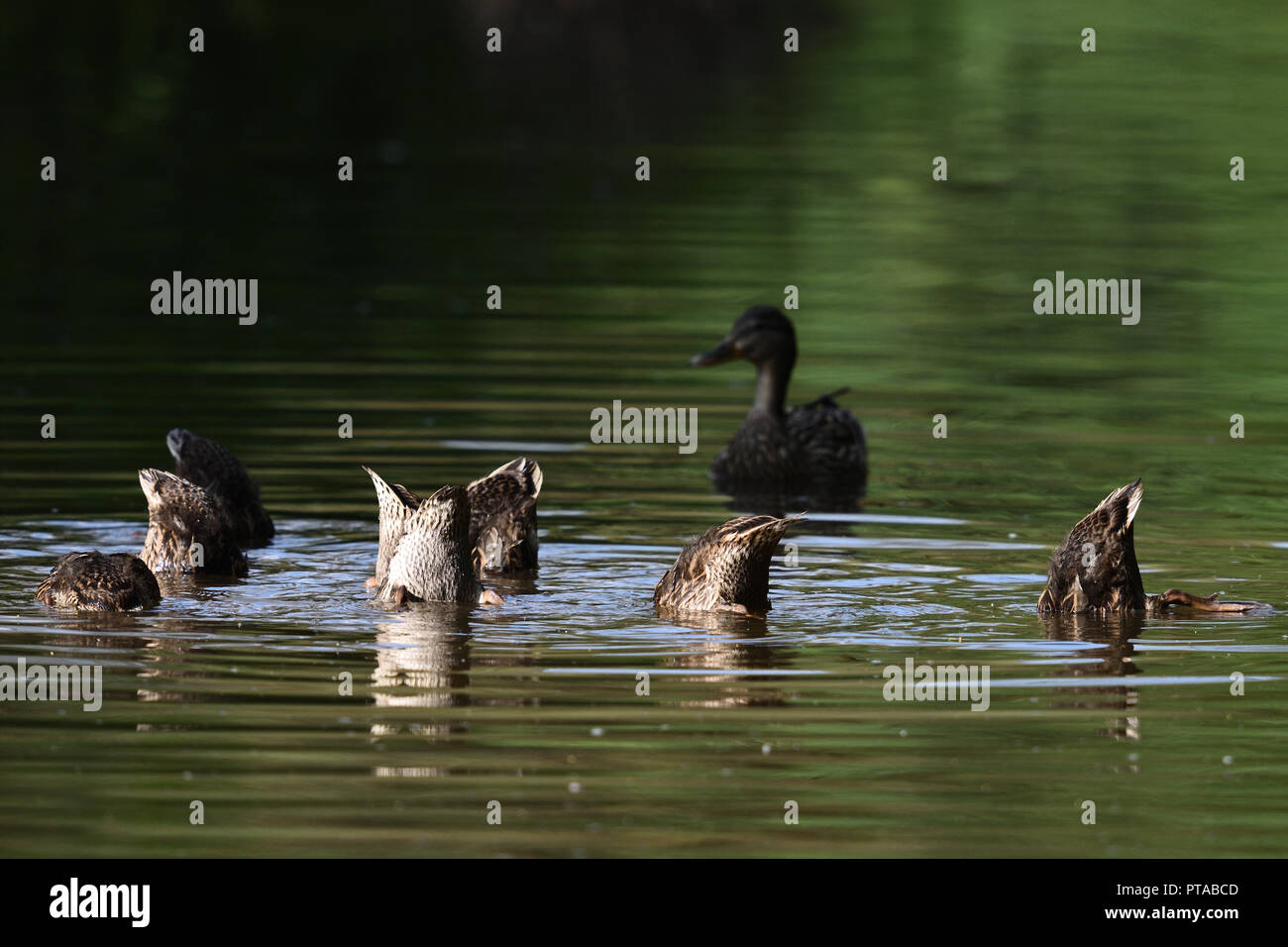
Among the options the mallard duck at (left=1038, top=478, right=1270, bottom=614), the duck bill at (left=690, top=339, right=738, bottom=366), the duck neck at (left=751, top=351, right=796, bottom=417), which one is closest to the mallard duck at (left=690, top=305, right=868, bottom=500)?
the duck neck at (left=751, top=351, right=796, bottom=417)

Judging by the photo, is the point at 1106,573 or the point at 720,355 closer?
the point at 1106,573

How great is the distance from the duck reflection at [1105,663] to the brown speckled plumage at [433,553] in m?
2.94

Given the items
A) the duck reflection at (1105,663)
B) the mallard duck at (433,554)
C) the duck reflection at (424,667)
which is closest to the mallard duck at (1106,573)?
the duck reflection at (1105,663)

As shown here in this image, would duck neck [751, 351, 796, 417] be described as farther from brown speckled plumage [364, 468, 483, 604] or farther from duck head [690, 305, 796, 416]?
brown speckled plumage [364, 468, 483, 604]

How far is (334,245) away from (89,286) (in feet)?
13.2

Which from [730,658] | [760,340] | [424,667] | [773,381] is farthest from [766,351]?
[424,667]

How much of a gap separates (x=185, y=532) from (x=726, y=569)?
3068 mm

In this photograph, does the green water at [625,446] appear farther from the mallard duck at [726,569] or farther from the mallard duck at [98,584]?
the mallard duck at [726,569]

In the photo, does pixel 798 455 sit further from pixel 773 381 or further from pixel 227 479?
pixel 227 479

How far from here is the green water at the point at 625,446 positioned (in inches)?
338

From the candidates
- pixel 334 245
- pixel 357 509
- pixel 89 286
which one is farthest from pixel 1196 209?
pixel 357 509

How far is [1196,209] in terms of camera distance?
30.5 m

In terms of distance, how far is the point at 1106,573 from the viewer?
11.3m

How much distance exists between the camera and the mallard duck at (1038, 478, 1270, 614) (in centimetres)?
1127
